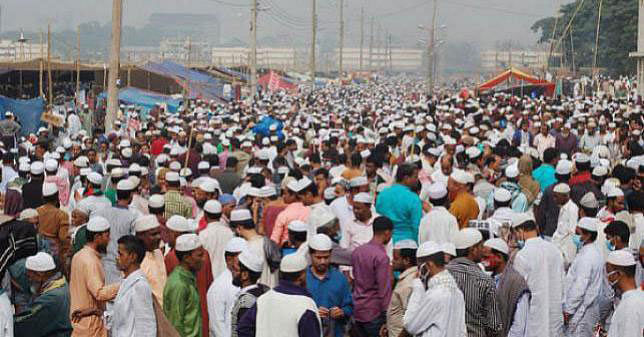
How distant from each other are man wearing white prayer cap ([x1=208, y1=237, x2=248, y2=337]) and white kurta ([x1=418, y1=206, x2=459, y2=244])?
2.12m

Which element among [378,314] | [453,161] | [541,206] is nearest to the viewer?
[378,314]

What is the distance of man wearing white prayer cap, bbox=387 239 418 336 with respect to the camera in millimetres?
7590

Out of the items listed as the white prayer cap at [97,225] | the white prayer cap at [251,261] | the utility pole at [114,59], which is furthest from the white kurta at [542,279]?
the utility pole at [114,59]

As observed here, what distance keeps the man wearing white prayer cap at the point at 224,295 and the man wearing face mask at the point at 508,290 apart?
1666mm

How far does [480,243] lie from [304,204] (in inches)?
111

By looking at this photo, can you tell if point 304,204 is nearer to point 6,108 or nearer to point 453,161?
point 453,161

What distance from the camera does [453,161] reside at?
13609 millimetres

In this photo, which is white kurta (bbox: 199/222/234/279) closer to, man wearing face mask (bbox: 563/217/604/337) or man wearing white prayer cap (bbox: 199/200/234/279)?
man wearing white prayer cap (bbox: 199/200/234/279)

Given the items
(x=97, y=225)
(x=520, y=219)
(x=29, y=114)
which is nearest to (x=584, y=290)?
(x=520, y=219)

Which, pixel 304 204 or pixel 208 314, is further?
pixel 304 204

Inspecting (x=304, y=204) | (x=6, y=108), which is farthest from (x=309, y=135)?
(x=304, y=204)

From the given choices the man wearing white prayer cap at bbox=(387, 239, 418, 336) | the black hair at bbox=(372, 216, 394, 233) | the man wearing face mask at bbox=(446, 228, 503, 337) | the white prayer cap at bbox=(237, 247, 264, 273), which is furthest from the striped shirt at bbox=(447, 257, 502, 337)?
the white prayer cap at bbox=(237, 247, 264, 273)

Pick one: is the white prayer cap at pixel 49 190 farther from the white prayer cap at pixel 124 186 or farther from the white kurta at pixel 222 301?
the white kurta at pixel 222 301

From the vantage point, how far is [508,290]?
791 cm
